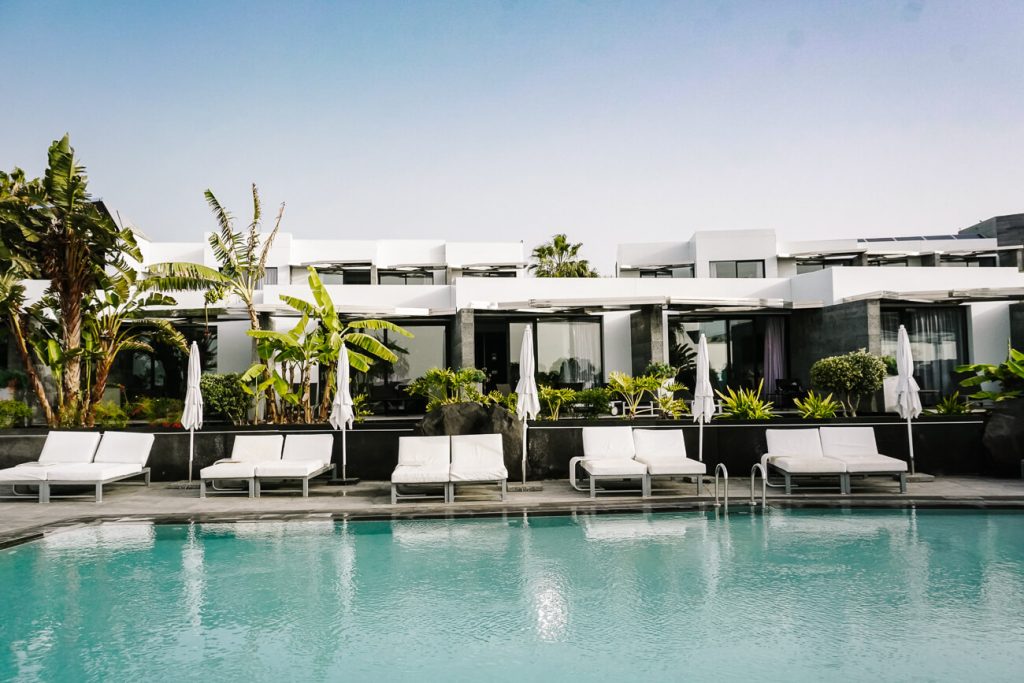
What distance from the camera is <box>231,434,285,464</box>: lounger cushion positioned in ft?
35.6

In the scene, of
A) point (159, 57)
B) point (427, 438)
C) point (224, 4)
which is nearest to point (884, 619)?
point (427, 438)

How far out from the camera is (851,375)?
1380 centimetres

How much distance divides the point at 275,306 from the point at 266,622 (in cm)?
1185

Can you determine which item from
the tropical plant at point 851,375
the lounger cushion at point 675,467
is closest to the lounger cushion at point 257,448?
the lounger cushion at point 675,467

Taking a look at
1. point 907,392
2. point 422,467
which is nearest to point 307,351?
point 422,467

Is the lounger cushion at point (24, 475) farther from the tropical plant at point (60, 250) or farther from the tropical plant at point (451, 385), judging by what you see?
the tropical plant at point (451, 385)

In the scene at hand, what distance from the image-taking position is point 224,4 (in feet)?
50.6

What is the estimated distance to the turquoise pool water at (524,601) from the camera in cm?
455

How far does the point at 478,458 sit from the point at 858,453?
19.6 ft

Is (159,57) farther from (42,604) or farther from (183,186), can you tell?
(42,604)

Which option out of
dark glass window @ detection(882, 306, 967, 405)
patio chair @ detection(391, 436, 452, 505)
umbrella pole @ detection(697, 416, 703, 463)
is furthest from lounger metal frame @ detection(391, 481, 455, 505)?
dark glass window @ detection(882, 306, 967, 405)

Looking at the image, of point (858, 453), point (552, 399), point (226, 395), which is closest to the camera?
point (858, 453)

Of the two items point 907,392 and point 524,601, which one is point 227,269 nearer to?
point 524,601

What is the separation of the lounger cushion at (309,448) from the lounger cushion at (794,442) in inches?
280
